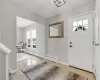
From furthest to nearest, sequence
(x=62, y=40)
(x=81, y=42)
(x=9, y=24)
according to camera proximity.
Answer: (x=62, y=40)
(x=81, y=42)
(x=9, y=24)

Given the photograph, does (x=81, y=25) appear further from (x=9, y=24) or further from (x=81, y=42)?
(x=9, y=24)

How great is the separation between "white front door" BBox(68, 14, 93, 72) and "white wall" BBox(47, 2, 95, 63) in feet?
0.67

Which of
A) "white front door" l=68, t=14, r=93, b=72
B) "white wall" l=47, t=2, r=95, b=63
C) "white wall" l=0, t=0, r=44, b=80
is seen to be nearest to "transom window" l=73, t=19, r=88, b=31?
"white front door" l=68, t=14, r=93, b=72

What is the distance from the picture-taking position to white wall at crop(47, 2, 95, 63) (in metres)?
2.61

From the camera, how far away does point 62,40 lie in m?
3.27

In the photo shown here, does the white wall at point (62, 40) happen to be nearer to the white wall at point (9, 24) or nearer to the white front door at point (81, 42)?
the white front door at point (81, 42)

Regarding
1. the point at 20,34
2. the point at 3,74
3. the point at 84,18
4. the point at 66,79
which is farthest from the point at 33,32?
the point at 3,74

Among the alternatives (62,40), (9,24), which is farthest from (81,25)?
(9,24)

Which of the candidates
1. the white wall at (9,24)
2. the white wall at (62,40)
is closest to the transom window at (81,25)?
the white wall at (62,40)

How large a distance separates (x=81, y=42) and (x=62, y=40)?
2.91 feet

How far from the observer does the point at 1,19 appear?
2.13 m

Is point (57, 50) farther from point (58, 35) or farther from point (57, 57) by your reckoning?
point (58, 35)

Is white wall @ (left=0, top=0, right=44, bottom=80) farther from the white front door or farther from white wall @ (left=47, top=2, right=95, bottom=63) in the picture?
the white front door

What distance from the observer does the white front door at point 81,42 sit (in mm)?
2420
